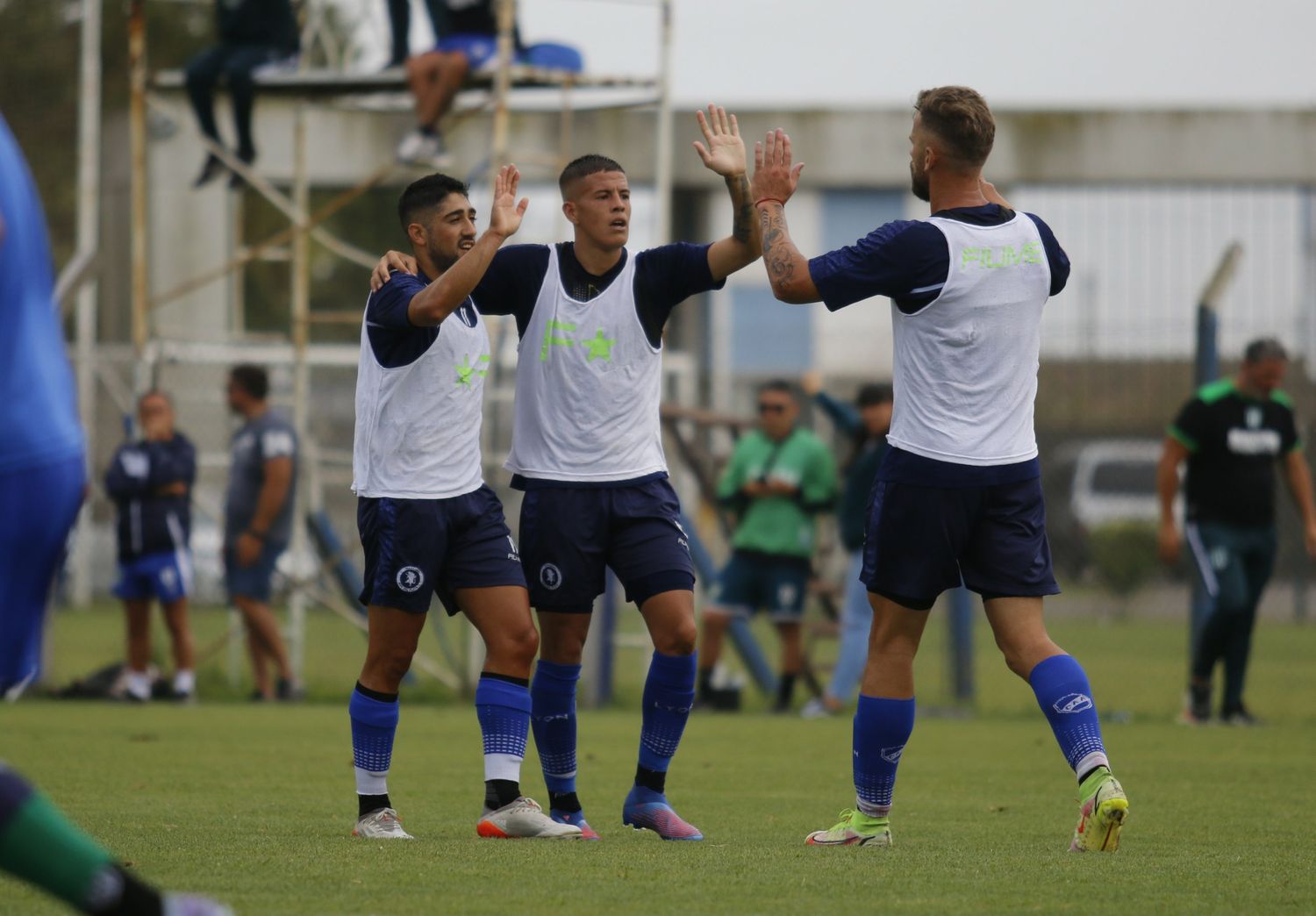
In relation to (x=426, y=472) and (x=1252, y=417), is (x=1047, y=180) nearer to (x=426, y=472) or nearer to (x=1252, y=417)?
(x=1252, y=417)

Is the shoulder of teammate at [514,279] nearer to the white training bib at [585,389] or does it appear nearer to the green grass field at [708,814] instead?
the white training bib at [585,389]

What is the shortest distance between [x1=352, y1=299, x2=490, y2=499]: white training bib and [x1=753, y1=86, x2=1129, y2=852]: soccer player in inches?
44.0

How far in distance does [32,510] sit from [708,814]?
3661mm

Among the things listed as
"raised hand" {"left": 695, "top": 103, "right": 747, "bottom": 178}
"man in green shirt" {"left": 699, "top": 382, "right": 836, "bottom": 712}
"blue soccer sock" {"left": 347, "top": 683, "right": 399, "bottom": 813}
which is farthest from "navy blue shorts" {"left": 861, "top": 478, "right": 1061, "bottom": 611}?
"man in green shirt" {"left": 699, "top": 382, "right": 836, "bottom": 712}

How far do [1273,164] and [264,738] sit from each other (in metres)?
15.5

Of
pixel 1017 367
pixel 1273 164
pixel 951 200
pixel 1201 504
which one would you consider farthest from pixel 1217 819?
pixel 1273 164

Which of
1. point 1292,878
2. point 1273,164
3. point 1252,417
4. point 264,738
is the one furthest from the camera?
point 1273,164

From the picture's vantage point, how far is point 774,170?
5574 millimetres

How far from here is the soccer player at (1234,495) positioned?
11.1 meters

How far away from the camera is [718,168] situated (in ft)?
19.0

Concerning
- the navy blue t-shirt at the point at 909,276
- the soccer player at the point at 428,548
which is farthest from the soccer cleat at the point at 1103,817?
the soccer player at the point at 428,548

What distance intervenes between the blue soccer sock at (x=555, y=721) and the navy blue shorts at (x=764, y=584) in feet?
21.3

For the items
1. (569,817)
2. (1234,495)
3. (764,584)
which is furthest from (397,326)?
(764,584)

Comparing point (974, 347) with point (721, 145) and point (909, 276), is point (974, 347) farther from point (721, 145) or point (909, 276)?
point (721, 145)
